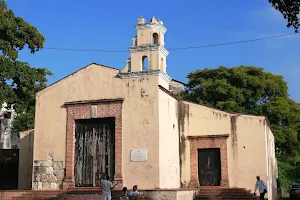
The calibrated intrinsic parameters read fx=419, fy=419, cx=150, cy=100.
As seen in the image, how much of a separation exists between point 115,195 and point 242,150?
605 centimetres

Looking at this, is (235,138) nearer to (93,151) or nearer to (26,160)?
(93,151)

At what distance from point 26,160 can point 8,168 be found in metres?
1.73

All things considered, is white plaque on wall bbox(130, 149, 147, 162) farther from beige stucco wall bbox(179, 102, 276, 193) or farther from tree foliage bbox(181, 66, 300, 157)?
tree foliage bbox(181, 66, 300, 157)

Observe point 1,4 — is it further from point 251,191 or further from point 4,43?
point 251,191

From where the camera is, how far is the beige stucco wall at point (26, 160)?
68.3 ft

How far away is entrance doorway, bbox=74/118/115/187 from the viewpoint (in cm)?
1675

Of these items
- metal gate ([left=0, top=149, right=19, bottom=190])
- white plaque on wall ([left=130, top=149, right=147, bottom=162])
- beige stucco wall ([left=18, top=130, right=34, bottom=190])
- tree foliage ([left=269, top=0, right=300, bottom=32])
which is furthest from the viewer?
metal gate ([left=0, top=149, right=19, bottom=190])

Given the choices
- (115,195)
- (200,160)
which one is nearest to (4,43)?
(115,195)

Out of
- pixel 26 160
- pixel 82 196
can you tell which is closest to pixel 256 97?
pixel 26 160

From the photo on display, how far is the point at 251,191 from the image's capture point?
17500 millimetres

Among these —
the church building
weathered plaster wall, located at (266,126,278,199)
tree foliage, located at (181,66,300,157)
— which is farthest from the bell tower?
tree foliage, located at (181,66,300,157)

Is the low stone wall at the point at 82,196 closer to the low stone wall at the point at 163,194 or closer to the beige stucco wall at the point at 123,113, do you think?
the low stone wall at the point at 163,194

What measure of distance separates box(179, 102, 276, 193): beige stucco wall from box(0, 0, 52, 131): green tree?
678 centimetres

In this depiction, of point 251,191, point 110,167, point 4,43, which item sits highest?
point 4,43
